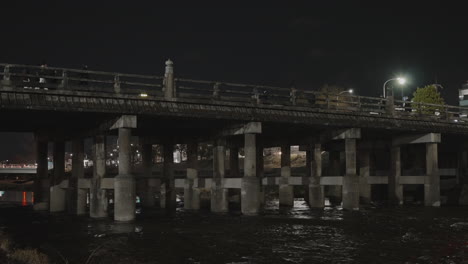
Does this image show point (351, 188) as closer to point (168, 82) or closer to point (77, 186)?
point (168, 82)

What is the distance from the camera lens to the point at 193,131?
4366 centimetres

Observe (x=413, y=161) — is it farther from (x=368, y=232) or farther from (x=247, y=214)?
(x=368, y=232)

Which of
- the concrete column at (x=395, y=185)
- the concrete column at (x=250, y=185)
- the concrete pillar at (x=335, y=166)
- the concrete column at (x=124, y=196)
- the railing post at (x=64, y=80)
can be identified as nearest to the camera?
the railing post at (x=64, y=80)

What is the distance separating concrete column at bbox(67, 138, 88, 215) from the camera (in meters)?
38.0

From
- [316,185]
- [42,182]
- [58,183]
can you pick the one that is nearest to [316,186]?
[316,185]

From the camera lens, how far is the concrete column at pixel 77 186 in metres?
38.0

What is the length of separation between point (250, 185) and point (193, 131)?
10011mm

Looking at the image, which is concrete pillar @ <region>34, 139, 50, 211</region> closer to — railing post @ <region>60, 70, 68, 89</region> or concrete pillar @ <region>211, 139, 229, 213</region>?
concrete pillar @ <region>211, 139, 229, 213</region>

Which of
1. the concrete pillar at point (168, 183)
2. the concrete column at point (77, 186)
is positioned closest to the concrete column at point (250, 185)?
the concrete pillar at point (168, 183)

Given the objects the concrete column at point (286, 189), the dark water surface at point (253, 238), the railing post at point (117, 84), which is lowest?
the dark water surface at point (253, 238)

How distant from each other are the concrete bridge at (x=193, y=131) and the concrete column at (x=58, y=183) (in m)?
0.10

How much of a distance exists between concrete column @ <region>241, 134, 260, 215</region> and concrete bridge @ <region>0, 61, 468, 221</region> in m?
0.07

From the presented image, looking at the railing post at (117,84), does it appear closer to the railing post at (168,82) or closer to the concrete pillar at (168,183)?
the railing post at (168,82)

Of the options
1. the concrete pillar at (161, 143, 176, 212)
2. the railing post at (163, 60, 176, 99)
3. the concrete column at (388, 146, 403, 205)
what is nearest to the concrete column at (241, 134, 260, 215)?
the railing post at (163, 60, 176, 99)
